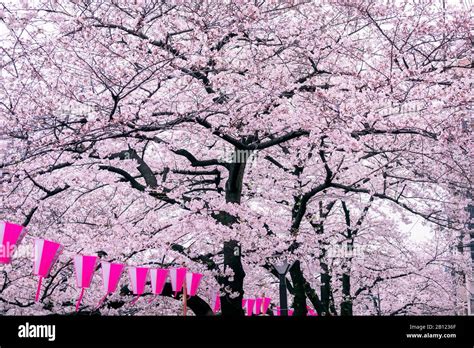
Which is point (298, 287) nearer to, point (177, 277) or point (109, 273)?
point (177, 277)

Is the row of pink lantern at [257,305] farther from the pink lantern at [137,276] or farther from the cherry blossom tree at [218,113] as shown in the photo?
the pink lantern at [137,276]

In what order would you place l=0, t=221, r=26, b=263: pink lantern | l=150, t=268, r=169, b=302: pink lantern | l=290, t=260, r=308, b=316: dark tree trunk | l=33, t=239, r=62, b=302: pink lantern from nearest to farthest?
l=0, t=221, r=26, b=263: pink lantern → l=33, t=239, r=62, b=302: pink lantern → l=150, t=268, r=169, b=302: pink lantern → l=290, t=260, r=308, b=316: dark tree trunk

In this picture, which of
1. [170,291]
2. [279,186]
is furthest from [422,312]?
[170,291]

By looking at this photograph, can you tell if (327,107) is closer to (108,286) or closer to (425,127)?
(425,127)

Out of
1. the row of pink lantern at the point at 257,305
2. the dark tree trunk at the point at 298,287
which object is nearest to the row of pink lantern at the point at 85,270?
the dark tree trunk at the point at 298,287

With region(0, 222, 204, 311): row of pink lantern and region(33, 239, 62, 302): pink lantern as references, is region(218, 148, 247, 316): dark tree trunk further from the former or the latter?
region(33, 239, 62, 302): pink lantern

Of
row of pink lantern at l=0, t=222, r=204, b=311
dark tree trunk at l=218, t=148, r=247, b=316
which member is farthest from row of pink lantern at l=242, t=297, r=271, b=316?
row of pink lantern at l=0, t=222, r=204, b=311

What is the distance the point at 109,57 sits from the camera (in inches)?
343

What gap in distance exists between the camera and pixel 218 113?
9734 mm

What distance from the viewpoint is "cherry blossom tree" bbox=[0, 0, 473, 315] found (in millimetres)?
8469

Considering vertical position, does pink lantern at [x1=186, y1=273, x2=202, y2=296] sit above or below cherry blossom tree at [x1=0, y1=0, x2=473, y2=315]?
below

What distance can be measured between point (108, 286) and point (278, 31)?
543cm

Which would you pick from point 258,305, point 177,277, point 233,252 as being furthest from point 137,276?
point 258,305

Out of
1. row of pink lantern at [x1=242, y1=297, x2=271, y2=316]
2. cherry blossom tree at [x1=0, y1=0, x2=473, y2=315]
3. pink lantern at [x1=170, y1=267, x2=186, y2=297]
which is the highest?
cherry blossom tree at [x1=0, y1=0, x2=473, y2=315]
